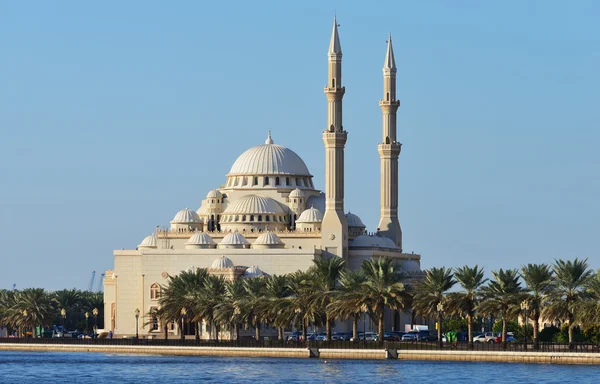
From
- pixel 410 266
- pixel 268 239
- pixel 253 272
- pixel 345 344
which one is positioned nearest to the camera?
pixel 345 344

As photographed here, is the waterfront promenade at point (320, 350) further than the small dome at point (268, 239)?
No

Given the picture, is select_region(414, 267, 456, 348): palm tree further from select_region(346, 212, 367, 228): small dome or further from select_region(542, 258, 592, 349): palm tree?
select_region(346, 212, 367, 228): small dome

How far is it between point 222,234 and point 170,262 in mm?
6935

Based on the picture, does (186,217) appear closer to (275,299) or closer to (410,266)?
(410,266)

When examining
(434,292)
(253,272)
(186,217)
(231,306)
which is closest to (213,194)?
(186,217)

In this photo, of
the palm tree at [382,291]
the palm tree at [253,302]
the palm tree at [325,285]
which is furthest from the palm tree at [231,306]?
the palm tree at [382,291]

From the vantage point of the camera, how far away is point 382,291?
4213 inches

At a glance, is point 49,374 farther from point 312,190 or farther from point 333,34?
point 312,190

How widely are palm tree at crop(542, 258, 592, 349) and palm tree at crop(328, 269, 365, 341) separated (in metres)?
12.8

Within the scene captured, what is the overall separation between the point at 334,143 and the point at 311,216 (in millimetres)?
11151

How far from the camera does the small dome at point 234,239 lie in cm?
13600

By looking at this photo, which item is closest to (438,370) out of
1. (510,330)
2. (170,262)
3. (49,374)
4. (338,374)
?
(338,374)

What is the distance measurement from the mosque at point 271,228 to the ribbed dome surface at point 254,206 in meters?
0.08

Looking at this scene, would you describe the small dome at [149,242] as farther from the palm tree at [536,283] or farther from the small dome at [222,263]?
the palm tree at [536,283]
